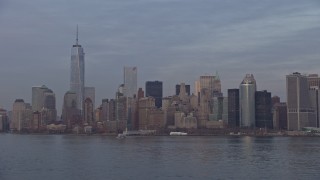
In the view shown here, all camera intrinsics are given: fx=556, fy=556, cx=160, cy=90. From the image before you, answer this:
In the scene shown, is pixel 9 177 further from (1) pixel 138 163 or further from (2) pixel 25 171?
(1) pixel 138 163

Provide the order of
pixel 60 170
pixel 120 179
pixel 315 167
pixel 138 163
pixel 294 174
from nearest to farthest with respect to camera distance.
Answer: pixel 120 179 → pixel 294 174 → pixel 60 170 → pixel 315 167 → pixel 138 163

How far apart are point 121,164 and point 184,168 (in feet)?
27.3

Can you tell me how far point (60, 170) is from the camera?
A: 53.1 meters

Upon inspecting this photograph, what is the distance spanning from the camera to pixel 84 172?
51.1 m

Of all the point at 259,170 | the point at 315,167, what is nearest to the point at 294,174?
the point at 259,170

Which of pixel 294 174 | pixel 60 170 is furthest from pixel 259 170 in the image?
pixel 60 170

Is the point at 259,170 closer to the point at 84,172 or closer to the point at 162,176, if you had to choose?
the point at 162,176

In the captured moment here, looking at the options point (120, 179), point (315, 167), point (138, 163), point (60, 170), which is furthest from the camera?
point (138, 163)

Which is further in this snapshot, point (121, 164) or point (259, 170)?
point (121, 164)

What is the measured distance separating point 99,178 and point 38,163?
17.5 m

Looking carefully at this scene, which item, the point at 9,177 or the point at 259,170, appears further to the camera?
the point at 259,170

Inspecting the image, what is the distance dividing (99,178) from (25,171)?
9.73 metres

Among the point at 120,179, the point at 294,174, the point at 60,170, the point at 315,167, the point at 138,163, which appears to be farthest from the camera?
the point at 138,163

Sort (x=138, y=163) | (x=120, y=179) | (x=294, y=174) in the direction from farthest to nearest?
(x=138, y=163), (x=294, y=174), (x=120, y=179)
